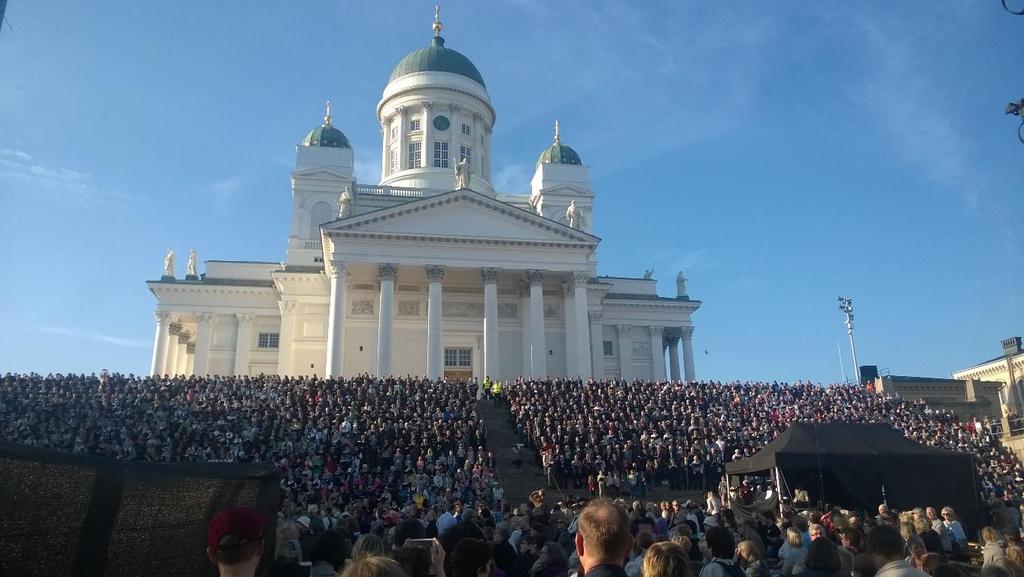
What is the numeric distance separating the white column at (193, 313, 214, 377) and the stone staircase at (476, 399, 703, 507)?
2274 centimetres

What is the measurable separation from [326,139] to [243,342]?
53.9ft

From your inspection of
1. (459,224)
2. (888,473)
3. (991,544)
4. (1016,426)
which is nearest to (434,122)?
(459,224)

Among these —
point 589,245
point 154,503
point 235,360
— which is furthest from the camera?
point 235,360

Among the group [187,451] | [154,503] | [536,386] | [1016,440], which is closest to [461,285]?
[536,386]

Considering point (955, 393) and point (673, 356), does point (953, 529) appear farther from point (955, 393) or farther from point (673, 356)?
point (955, 393)

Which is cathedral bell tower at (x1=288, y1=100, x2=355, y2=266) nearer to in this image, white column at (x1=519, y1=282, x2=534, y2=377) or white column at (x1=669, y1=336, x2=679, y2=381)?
white column at (x1=519, y1=282, x2=534, y2=377)

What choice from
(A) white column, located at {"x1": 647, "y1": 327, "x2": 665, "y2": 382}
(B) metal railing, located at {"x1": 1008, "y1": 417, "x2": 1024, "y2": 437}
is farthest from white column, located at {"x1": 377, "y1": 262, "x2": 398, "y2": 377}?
(B) metal railing, located at {"x1": 1008, "y1": 417, "x2": 1024, "y2": 437}

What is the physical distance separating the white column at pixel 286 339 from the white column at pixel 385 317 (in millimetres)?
8274

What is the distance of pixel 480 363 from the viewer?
4372cm

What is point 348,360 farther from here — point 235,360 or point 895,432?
point 895,432

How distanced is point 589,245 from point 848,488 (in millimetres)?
27932

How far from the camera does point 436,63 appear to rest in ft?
190

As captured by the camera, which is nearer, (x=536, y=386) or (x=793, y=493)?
(x=793, y=493)

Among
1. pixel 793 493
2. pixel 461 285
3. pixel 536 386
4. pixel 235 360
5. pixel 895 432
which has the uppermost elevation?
pixel 461 285
